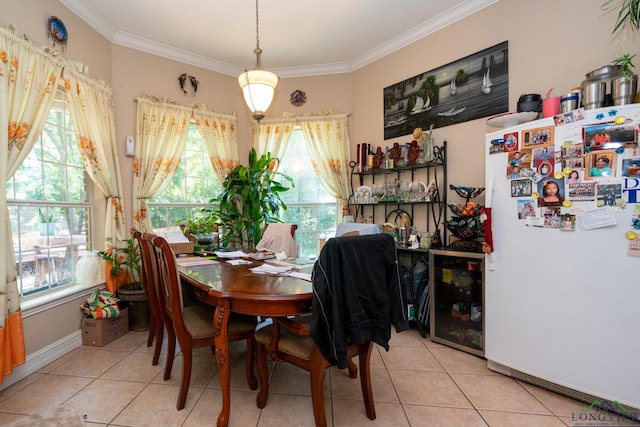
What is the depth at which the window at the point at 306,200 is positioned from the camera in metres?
3.98

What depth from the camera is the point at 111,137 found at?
2986 mm

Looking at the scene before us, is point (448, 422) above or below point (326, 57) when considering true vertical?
below

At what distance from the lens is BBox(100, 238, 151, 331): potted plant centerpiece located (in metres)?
2.84

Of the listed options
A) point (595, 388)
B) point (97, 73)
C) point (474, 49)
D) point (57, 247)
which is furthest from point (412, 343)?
point (97, 73)

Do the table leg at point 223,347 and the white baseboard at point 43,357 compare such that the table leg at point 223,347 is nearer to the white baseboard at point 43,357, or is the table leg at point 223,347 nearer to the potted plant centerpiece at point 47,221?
the white baseboard at point 43,357

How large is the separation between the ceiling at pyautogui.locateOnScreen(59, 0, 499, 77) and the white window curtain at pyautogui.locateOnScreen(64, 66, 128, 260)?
43 centimetres

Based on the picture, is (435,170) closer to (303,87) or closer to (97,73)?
(303,87)

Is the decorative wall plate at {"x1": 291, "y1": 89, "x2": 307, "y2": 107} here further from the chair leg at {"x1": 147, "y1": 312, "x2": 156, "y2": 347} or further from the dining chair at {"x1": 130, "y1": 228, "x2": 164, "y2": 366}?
the chair leg at {"x1": 147, "y1": 312, "x2": 156, "y2": 347}

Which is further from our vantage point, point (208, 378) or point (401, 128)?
point (401, 128)

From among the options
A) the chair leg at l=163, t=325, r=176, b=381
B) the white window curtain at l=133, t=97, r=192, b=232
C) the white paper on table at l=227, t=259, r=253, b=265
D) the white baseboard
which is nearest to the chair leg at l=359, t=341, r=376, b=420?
the white paper on table at l=227, t=259, r=253, b=265

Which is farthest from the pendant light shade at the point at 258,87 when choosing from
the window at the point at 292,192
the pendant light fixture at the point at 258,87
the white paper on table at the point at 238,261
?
the window at the point at 292,192

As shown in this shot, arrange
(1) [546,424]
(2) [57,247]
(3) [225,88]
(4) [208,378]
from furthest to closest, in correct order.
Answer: (3) [225,88], (2) [57,247], (4) [208,378], (1) [546,424]

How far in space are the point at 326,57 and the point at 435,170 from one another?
195 cm

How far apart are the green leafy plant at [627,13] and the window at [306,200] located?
113 inches
